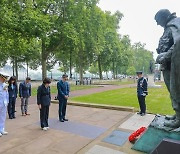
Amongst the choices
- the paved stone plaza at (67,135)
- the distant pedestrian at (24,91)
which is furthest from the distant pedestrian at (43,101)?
the distant pedestrian at (24,91)

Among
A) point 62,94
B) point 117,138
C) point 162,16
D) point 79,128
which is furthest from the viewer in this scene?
point 62,94

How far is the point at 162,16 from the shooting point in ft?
14.5

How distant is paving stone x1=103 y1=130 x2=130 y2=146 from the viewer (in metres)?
5.28

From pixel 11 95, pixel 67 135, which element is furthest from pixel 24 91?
pixel 67 135

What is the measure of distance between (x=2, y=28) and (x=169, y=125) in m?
14.5

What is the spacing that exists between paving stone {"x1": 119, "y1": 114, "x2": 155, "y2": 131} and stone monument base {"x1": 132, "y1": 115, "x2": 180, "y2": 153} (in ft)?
6.13

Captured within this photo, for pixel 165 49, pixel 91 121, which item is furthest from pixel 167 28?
pixel 91 121

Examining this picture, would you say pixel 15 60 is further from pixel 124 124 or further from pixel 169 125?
pixel 169 125

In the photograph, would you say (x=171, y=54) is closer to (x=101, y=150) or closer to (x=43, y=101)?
(x=101, y=150)

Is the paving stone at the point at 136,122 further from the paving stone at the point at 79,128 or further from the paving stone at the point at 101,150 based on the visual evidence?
the paving stone at the point at 101,150

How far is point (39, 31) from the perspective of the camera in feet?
54.6

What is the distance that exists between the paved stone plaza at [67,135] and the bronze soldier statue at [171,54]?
1.41m

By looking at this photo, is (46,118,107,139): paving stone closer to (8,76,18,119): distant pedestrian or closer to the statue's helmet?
(8,76,18,119): distant pedestrian

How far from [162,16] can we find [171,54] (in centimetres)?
94
